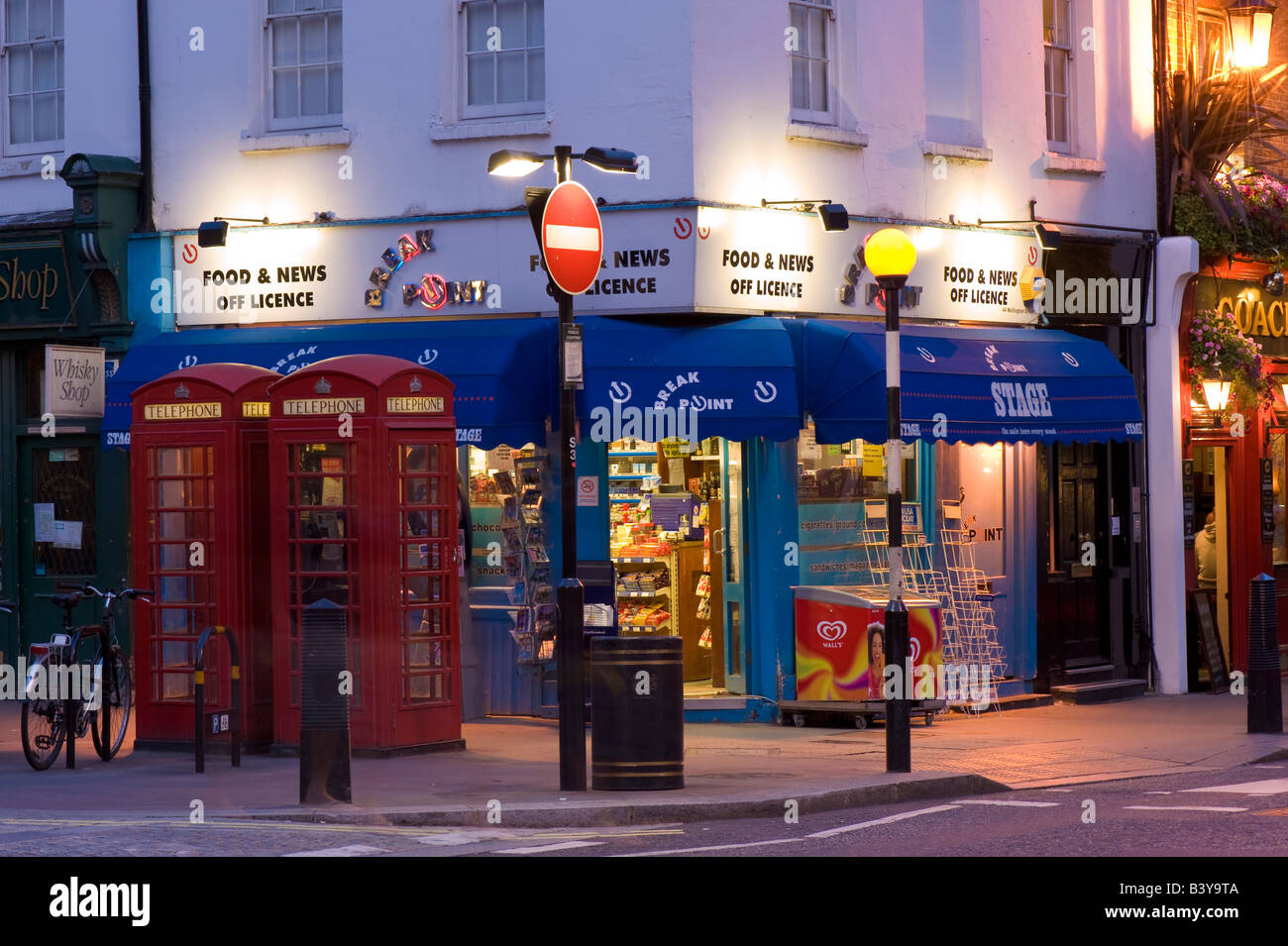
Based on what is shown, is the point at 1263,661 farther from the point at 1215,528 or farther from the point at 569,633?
the point at 569,633

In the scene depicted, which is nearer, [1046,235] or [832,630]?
[832,630]

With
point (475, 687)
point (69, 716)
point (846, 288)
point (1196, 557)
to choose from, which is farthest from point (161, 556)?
point (1196, 557)

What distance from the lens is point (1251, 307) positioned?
70.1 ft

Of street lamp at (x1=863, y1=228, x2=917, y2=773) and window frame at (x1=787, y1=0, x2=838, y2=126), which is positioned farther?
window frame at (x1=787, y1=0, x2=838, y2=126)

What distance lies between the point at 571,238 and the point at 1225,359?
10.3 metres

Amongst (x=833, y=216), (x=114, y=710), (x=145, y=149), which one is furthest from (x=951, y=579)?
(x=145, y=149)

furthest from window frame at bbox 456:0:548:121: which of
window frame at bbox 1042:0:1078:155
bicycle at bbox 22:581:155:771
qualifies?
window frame at bbox 1042:0:1078:155

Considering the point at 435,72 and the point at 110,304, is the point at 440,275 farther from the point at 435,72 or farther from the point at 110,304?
the point at 110,304

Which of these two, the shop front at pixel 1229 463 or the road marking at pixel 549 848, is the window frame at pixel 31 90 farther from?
the shop front at pixel 1229 463

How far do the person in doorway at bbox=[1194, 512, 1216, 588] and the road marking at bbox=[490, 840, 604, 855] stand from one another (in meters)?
12.4

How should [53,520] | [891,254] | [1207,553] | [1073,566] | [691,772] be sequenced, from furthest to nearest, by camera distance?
1. [1207,553]
2. [1073,566]
3. [53,520]
4. [891,254]
5. [691,772]

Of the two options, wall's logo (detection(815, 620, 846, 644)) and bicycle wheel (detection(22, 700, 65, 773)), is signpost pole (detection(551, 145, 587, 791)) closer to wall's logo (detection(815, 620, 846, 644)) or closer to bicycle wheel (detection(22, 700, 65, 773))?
bicycle wheel (detection(22, 700, 65, 773))

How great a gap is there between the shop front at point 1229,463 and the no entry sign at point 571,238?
9.62 m

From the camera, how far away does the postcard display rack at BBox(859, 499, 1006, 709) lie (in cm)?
1770
